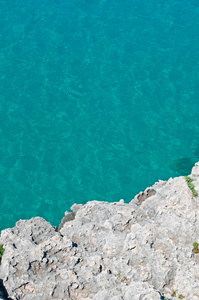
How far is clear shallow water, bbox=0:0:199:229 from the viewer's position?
22.4 m

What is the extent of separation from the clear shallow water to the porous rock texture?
723cm

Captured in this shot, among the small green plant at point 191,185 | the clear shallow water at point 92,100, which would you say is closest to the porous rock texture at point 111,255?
the small green plant at point 191,185

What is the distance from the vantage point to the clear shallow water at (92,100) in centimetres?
2242

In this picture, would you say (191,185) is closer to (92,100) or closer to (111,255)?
(111,255)

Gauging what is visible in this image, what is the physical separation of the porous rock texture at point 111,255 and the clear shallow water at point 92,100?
723 centimetres

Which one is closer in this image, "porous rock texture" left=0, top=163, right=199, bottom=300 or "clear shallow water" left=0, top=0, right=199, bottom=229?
"porous rock texture" left=0, top=163, right=199, bottom=300

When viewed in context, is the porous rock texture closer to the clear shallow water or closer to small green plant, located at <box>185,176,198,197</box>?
small green plant, located at <box>185,176,198,197</box>

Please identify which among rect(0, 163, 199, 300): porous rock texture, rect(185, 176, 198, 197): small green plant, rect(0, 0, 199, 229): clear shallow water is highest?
rect(0, 0, 199, 229): clear shallow water

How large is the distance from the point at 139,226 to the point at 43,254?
124 inches

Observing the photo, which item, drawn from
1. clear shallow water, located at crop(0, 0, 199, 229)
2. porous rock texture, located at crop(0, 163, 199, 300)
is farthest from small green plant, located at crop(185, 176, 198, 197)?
clear shallow water, located at crop(0, 0, 199, 229)

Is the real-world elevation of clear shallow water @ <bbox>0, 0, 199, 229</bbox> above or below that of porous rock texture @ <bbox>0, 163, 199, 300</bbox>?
above

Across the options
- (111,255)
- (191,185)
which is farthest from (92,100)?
(111,255)

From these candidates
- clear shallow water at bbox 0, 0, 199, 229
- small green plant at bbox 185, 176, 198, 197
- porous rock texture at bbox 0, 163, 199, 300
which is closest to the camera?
porous rock texture at bbox 0, 163, 199, 300

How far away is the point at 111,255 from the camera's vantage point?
12820mm
